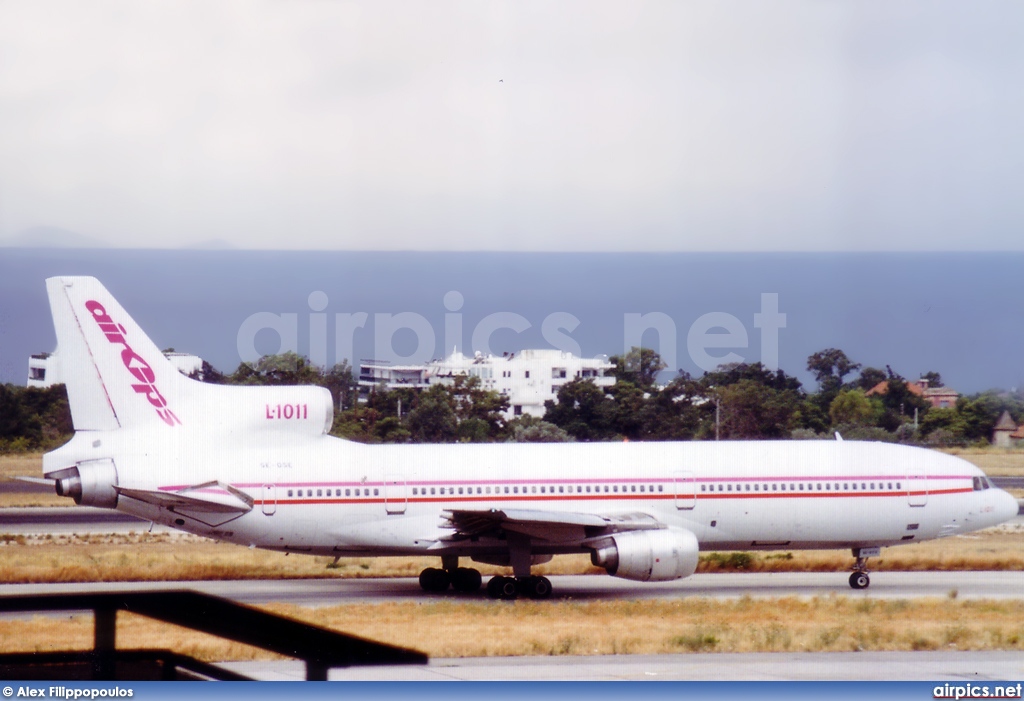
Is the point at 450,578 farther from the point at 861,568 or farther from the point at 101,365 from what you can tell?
the point at 861,568

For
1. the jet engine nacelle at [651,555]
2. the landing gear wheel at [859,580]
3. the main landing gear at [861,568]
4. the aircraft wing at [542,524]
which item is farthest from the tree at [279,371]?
the landing gear wheel at [859,580]

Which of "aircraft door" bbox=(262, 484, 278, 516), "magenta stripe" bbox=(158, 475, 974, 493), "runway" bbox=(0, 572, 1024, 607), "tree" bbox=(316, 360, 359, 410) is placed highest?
"tree" bbox=(316, 360, 359, 410)

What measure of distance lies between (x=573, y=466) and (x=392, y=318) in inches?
1006

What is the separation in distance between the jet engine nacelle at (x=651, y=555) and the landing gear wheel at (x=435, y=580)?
13.3ft

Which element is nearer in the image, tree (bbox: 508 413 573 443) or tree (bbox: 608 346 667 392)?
tree (bbox: 508 413 573 443)

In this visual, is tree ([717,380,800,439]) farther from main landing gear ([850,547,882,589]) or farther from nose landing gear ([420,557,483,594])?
nose landing gear ([420,557,483,594])

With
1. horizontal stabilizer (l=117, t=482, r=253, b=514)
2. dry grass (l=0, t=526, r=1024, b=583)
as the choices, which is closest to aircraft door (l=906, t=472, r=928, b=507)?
dry grass (l=0, t=526, r=1024, b=583)

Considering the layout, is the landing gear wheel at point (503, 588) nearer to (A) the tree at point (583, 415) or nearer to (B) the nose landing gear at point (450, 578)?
(B) the nose landing gear at point (450, 578)

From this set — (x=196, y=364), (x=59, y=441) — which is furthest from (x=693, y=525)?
(x=196, y=364)

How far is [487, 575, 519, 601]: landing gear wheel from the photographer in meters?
25.4

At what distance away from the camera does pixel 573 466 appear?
25.9 metres

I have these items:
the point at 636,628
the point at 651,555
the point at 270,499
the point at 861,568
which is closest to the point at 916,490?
the point at 861,568

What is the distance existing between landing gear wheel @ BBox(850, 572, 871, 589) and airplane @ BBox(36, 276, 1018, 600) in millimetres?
32

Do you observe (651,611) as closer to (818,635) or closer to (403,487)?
(818,635)
